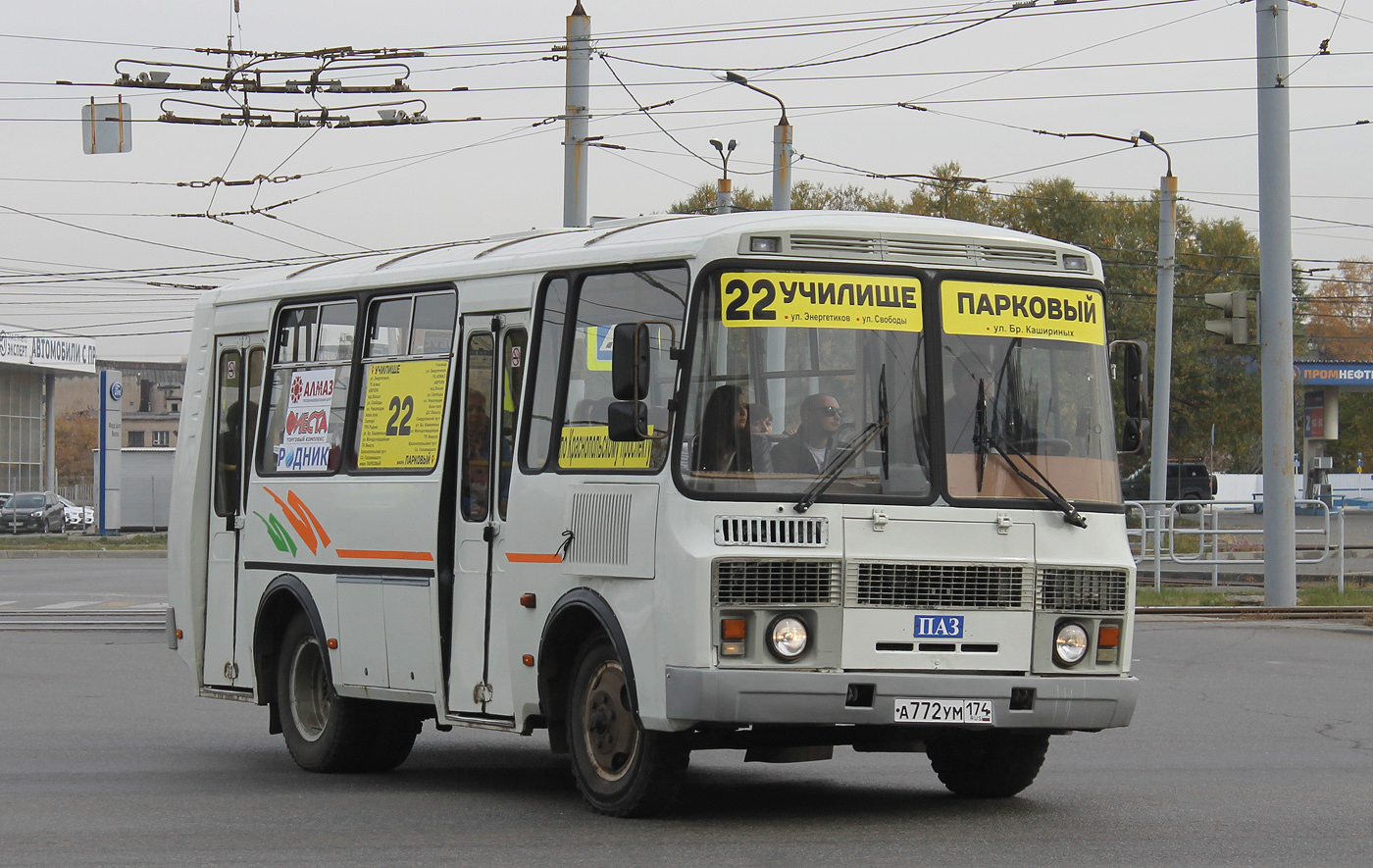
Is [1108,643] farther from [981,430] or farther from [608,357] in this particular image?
[608,357]

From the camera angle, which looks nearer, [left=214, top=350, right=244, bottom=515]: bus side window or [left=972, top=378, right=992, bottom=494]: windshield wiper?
[left=972, top=378, right=992, bottom=494]: windshield wiper

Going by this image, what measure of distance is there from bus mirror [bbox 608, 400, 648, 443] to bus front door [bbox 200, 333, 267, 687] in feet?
13.5

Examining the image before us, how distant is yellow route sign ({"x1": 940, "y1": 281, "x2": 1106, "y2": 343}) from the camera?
28.3 feet

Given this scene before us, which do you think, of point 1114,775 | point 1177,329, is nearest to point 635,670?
point 1114,775

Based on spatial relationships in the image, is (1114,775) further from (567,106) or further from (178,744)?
(567,106)

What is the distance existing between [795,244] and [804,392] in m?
0.67

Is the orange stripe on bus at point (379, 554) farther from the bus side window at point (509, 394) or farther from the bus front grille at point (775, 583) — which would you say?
the bus front grille at point (775, 583)

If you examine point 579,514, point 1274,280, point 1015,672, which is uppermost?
point 1274,280

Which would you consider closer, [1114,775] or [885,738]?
[885,738]

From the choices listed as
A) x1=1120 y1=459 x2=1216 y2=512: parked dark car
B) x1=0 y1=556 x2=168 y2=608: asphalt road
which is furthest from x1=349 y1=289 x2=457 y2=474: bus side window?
x1=1120 y1=459 x2=1216 y2=512: parked dark car

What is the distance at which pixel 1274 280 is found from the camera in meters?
23.4

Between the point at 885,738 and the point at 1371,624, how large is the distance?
14324mm

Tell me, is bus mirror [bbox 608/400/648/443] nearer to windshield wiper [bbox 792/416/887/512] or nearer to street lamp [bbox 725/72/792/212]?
windshield wiper [bbox 792/416/887/512]

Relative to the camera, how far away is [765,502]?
8.09m
